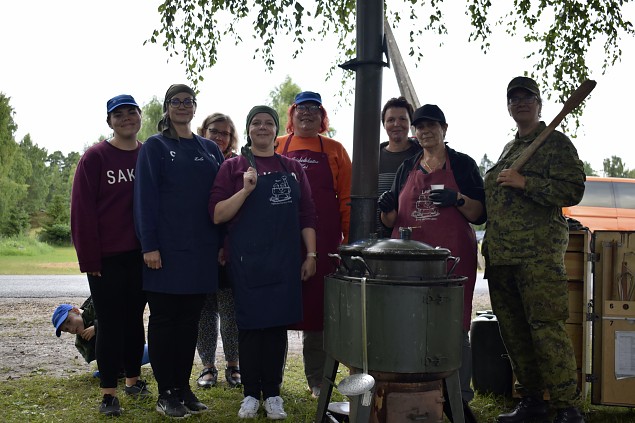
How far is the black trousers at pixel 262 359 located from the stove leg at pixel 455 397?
44.9 inches

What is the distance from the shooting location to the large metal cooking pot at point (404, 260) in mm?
2816

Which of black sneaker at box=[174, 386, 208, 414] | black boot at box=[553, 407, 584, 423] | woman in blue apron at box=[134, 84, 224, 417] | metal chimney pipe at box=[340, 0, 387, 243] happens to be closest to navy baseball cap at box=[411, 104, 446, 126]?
metal chimney pipe at box=[340, 0, 387, 243]

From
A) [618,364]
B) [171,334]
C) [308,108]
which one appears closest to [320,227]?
[308,108]

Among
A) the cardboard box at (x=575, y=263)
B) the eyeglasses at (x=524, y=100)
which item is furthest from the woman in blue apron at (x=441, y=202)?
the cardboard box at (x=575, y=263)

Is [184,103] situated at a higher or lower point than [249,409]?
higher

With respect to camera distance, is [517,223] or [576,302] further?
[576,302]

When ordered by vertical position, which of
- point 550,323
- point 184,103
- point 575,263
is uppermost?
point 184,103

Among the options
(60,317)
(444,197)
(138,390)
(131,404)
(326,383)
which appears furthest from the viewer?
(60,317)

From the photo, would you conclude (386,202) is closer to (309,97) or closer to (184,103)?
(309,97)

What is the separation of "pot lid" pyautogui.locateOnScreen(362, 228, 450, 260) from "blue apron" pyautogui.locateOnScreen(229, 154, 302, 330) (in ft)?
2.62

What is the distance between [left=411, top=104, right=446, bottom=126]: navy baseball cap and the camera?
354cm

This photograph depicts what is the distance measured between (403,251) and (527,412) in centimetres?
168

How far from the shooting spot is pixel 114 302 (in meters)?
3.73

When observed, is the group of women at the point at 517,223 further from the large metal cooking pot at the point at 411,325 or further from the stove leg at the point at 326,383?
the stove leg at the point at 326,383
